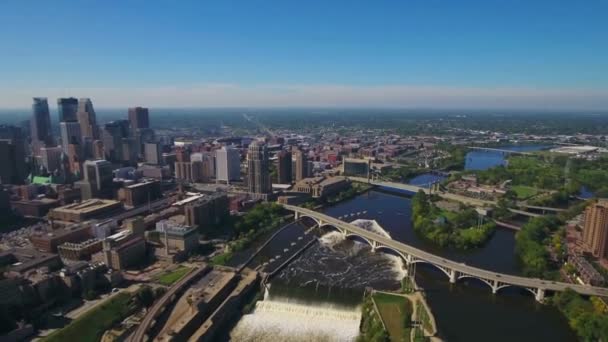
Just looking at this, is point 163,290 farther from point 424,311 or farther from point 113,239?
point 424,311

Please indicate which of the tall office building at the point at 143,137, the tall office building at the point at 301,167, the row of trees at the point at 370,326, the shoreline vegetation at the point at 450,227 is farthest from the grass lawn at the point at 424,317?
the tall office building at the point at 143,137

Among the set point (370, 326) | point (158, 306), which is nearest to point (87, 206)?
point (158, 306)

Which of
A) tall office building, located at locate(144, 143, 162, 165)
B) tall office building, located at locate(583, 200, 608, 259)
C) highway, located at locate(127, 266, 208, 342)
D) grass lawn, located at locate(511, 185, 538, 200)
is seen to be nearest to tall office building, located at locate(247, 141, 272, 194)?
highway, located at locate(127, 266, 208, 342)

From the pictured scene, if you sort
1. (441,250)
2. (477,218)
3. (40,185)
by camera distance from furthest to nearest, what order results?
(40,185)
(477,218)
(441,250)

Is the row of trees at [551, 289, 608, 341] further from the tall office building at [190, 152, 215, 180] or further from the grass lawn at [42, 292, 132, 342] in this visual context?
the tall office building at [190, 152, 215, 180]

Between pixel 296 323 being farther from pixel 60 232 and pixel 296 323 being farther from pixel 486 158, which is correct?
pixel 486 158

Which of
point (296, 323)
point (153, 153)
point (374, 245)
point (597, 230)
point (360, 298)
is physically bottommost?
point (296, 323)

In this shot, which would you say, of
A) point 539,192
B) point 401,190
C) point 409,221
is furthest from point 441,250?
point 539,192
